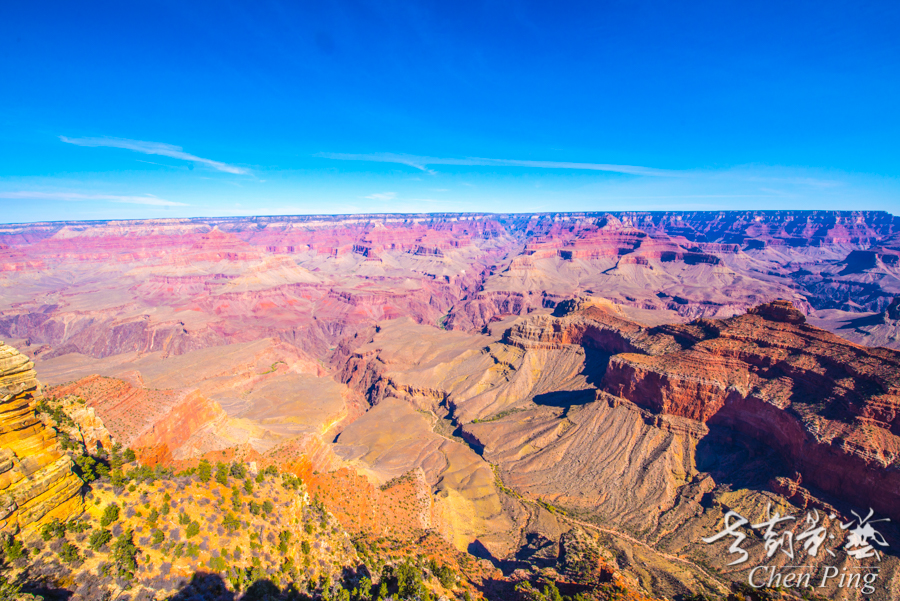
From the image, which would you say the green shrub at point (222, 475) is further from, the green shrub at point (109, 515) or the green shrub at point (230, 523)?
the green shrub at point (109, 515)

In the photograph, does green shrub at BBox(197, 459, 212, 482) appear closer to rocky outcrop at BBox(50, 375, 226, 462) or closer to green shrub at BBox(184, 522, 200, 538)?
green shrub at BBox(184, 522, 200, 538)

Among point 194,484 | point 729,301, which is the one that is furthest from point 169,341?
point 729,301

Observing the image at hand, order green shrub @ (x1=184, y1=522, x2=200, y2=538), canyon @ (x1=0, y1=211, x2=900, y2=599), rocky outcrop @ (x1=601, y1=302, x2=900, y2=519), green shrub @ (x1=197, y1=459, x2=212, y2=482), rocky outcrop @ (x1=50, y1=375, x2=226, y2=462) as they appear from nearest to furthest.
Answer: green shrub @ (x1=184, y1=522, x2=200, y2=538) → green shrub @ (x1=197, y1=459, x2=212, y2=482) → canyon @ (x1=0, y1=211, x2=900, y2=599) → rocky outcrop @ (x1=601, y1=302, x2=900, y2=519) → rocky outcrop @ (x1=50, y1=375, x2=226, y2=462)

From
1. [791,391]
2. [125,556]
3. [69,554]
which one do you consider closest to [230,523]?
[125,556]

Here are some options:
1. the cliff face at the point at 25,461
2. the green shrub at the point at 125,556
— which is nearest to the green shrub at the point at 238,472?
the green shrub at the point at 125,556

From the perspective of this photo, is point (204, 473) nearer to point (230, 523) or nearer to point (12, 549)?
point (230, 523)

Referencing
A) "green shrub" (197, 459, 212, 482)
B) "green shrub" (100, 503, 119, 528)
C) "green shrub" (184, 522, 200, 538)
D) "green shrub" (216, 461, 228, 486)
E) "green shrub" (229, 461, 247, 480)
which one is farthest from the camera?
"green shrub" (229, 461, 247, 480)

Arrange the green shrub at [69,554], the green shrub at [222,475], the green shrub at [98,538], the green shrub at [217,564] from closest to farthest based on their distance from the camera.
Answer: the green shrub at [69,554] → the green shrub at [98,538] → the green shrub at [217,564] → the green shrub at [222,475]

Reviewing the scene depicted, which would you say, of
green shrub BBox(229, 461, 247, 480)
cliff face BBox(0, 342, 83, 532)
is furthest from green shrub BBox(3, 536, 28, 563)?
green shrub BBox(229, 461, 247, 480)

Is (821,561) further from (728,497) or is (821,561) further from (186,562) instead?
(186,562)
